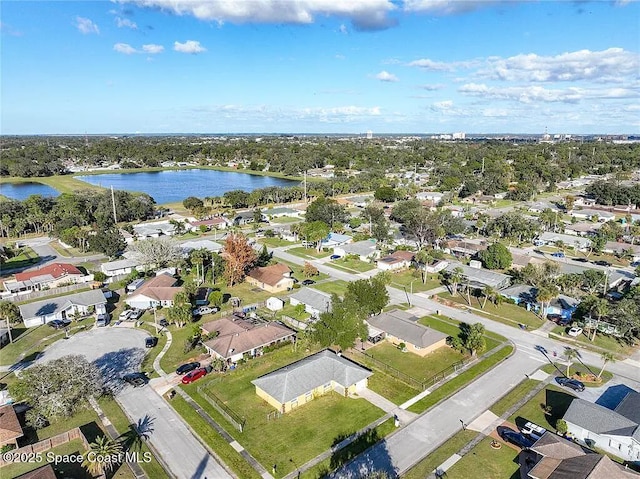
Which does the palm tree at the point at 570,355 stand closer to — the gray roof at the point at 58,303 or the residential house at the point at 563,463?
the residential house at the point at 563,463

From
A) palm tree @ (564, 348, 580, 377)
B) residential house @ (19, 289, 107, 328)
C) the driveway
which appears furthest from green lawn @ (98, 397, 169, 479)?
palm tree @ (564, 348, 580, 377)

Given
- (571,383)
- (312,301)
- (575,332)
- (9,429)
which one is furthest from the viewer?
(312,301)

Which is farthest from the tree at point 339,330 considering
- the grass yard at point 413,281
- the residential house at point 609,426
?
the grass yard at point 413,281

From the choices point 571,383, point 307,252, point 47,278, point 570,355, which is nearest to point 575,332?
point 570,355

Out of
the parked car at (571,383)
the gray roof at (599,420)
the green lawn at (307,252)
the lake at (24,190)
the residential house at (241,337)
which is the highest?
the gray roof at (599,420)

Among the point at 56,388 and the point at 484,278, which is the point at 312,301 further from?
the point at 56,388

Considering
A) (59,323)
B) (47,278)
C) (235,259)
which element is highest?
(235,259)

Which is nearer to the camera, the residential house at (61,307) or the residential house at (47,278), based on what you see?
the residential house at (61,307)
